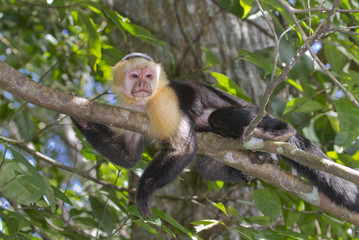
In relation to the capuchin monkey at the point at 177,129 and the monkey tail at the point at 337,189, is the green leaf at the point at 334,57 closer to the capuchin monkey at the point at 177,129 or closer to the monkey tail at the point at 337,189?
the capuchin monkey at the point at 177,129

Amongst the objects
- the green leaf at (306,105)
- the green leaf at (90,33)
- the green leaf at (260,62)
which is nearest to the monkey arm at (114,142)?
the green leaf at (90,33)

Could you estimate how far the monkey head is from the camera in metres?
3.11

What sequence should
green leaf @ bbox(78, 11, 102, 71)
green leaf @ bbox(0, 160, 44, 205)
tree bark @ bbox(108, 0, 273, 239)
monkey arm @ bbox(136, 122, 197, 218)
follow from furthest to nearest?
1. tree bark @ bbox(108, 0, 273, 239)
2. green leaf @ bbox(78, 11, 102, 71)
3. monkey arm @ bbox(136, 122, 197, 218)
4. green leaf @ bbox(0, 160, 44, 205)

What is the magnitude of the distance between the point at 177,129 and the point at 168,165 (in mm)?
264

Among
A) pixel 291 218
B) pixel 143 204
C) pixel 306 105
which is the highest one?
pixel 306 105

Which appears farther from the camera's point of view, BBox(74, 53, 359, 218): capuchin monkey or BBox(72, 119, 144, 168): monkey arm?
BBox(72, 119, 144, 168): monkey arm

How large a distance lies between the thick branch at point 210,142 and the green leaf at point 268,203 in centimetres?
29

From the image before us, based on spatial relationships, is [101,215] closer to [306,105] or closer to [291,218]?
[291,218]

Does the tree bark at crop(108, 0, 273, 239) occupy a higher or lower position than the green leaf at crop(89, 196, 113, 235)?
higher

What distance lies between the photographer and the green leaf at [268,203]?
109 inches

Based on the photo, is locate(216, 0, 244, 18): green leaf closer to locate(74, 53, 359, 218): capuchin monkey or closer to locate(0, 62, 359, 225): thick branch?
locate(74, 53, 359, 218): capuchin monkey

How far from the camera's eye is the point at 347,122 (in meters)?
2.59

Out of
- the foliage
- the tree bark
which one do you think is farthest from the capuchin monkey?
the tree bark

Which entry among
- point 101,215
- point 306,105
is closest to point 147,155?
point 101,215
